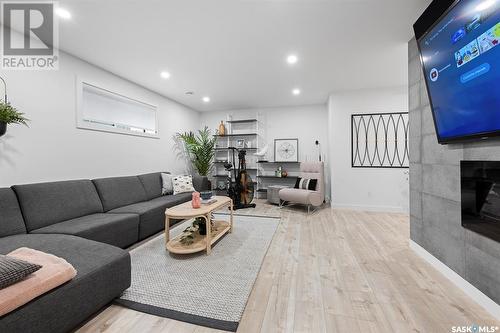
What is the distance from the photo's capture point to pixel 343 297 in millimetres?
1603

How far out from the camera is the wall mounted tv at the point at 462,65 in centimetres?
123

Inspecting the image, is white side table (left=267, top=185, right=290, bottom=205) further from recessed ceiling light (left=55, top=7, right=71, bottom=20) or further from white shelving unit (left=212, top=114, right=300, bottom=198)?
recessed ceiling light (left=55, top=7, right=71, bottom=20)

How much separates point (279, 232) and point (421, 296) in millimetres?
1710

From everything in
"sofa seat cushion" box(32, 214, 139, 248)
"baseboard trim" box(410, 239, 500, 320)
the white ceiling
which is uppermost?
the white ceiling

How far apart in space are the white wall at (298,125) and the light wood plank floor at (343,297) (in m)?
2.99

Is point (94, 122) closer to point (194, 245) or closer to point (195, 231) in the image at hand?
point (195, 231)

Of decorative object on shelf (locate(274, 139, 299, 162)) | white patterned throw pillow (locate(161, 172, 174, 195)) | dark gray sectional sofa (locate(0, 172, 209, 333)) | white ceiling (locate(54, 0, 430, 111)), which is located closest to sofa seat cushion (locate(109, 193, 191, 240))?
dark gray sectional sofa (locate(0, 172, 209, 333))

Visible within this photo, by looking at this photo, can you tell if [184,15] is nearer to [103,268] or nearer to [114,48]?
[114,48]

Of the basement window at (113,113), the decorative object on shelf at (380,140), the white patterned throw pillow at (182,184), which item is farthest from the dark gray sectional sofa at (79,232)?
the decorative object on shelf at (380,140)

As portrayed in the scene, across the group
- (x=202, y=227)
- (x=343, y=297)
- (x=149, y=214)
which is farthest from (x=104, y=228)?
(x=343, y=297)

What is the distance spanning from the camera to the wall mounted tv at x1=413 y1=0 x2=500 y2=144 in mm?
1229

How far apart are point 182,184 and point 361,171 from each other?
371 cm

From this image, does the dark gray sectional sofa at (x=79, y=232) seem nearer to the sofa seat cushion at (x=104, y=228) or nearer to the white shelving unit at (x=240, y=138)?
the sofa seat cushion at (x=104, y=228)

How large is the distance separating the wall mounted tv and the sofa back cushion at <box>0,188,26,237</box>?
3.91 m
